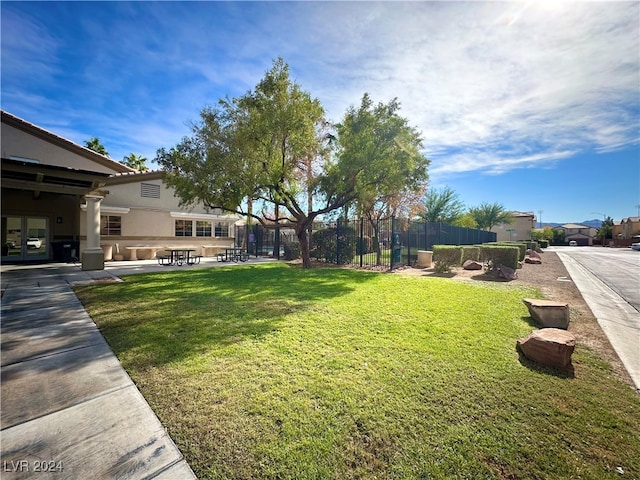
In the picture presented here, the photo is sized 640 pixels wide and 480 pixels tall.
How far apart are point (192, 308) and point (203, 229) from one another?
55.5 feet

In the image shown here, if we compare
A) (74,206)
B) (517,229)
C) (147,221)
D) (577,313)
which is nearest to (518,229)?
(517,229)

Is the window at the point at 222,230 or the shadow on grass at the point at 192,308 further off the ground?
the window at the point at 222,230

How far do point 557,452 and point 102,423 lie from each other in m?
3.92

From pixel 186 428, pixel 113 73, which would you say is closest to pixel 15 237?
pixel 113 73

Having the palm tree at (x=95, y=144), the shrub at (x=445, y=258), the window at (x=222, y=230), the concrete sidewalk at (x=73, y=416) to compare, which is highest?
the palm tree at (x=95, y=144)

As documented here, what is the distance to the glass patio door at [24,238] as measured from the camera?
14.2 meters

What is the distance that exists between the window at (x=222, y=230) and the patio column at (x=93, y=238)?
1048 cm

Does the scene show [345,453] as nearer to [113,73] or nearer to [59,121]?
[113,73]

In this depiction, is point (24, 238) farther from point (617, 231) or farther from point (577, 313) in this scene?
point (617, 231)

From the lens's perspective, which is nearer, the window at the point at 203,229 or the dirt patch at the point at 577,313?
the dirt patch at the point at 577,313

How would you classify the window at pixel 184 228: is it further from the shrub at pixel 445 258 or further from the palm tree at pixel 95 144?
the shrub at pixel 445 258

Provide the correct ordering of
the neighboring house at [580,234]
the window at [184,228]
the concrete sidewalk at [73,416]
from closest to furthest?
the concrete sidewalk at [73,416] → the window at [184,228] → the neighboring house at [580,234]

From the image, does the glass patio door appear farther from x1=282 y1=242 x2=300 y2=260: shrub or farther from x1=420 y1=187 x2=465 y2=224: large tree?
x1=420 y1=187 x2=465 y2=224: large tree

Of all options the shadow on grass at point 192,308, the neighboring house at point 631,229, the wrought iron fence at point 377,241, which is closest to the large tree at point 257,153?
the wrought iron fence at point 377,241
